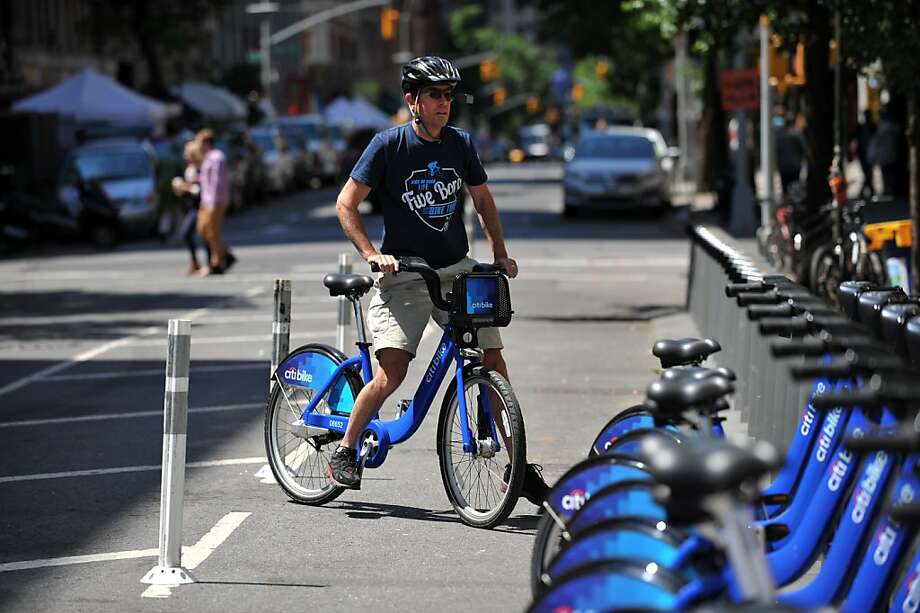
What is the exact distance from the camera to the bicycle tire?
8594mm

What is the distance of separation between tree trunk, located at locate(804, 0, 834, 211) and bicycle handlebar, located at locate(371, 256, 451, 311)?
11579 millimetres

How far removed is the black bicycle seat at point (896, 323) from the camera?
6504 mm

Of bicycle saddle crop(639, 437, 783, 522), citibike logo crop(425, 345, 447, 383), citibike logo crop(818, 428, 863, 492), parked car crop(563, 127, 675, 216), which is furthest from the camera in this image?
parked car crop(563, 127, 675, 216)

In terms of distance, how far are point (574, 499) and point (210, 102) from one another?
182 ft

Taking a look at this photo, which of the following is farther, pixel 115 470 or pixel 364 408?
pixel 115 470

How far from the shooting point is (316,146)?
59.6 metres

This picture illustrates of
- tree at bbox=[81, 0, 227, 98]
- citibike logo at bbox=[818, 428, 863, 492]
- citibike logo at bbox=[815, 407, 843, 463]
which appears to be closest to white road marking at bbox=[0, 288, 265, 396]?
citibike logo at bbox=[815, 407, 843, 463]

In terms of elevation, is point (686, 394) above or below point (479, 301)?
above

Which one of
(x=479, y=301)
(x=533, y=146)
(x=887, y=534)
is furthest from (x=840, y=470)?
(x=533, y=146)

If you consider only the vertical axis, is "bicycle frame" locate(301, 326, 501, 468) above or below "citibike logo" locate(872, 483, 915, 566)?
below

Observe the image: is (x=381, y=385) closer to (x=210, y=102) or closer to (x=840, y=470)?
(x=840, y=470)

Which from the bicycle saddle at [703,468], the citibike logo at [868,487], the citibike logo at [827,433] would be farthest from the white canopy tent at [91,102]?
the bicycle saddle at [703,468]

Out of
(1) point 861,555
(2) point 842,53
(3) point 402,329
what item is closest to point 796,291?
(3) point 402,329

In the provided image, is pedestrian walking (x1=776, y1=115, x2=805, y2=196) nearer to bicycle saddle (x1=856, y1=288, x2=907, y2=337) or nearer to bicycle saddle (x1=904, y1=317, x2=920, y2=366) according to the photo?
bicycle saddle (x1=856, y1=288, x2=907, y2=337)
